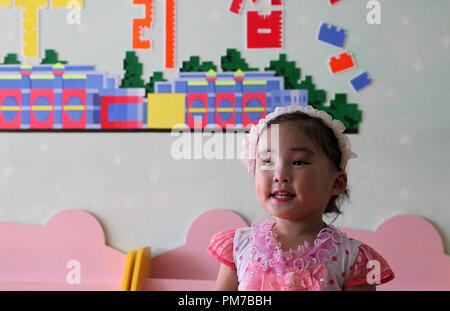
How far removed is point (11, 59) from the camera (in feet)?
6.23

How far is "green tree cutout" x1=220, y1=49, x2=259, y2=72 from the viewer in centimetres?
180

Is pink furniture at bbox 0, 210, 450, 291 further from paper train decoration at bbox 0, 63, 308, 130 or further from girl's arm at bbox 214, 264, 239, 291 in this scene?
girl's arm at bbox 214, 264, 239, 291

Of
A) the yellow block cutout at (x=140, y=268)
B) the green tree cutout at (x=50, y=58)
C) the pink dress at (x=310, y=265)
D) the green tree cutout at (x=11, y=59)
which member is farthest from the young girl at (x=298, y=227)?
the green tree cutout at (x=11, y=59)

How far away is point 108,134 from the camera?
6.06 feet

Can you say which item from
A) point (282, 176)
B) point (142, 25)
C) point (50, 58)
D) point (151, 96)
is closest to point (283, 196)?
point (282, 176)

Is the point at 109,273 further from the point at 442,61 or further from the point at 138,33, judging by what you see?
the point at 442,61

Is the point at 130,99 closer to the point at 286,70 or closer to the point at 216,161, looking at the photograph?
the point at 216,161

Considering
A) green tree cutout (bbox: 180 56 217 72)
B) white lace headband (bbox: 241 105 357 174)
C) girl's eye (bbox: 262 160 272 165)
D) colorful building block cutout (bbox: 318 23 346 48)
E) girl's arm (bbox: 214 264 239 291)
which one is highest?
colorful building block cutout (bbox: 318 23 346 48)

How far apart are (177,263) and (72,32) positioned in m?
0.89

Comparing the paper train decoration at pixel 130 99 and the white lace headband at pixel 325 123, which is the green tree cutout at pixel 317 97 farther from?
the white lace headband at pixel 325 123

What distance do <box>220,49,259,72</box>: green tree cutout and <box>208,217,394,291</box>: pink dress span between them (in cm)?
93

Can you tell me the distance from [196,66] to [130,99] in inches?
10.0

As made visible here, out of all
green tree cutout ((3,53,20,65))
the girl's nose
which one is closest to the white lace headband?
the girl's nose

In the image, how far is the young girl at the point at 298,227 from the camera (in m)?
0.90
